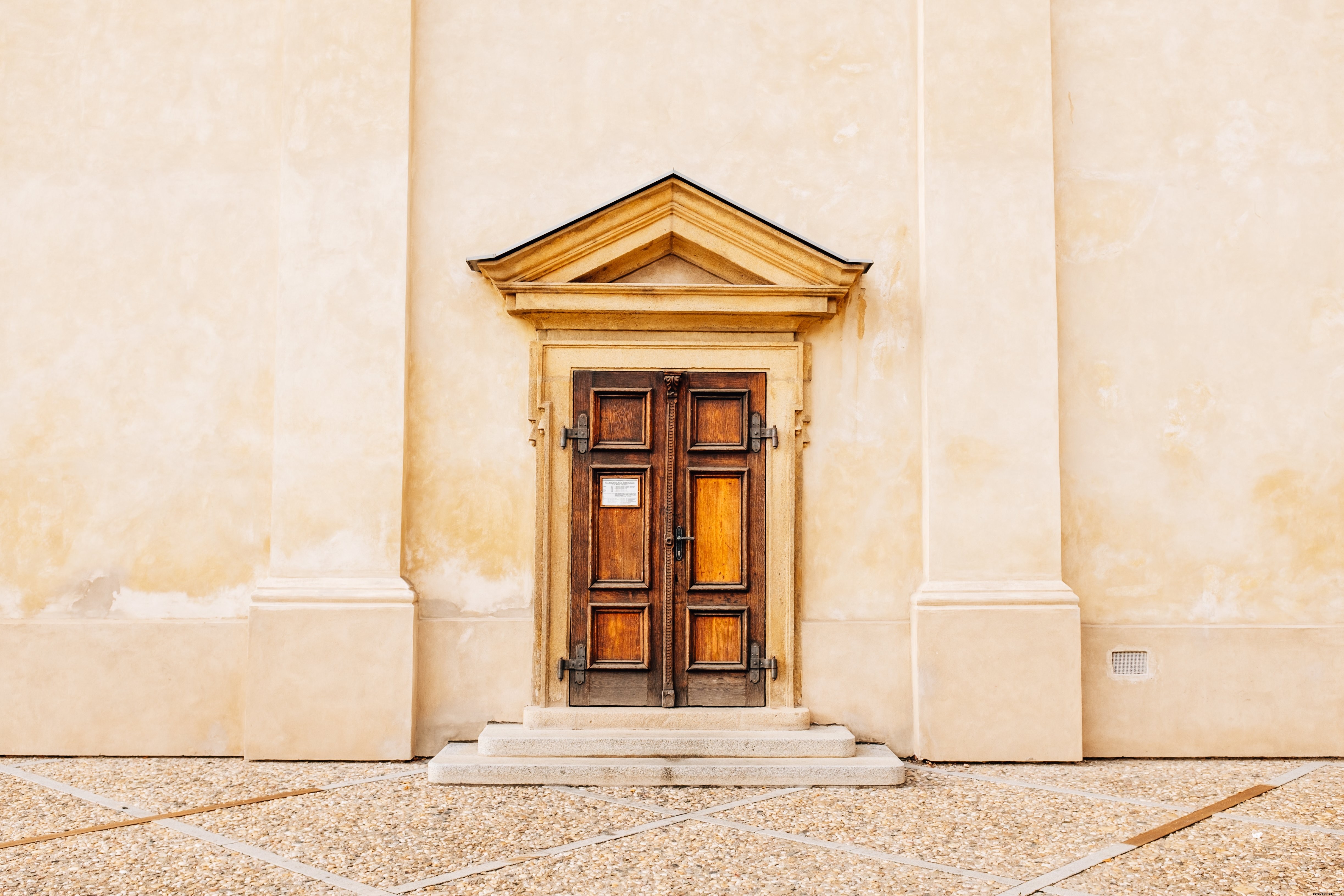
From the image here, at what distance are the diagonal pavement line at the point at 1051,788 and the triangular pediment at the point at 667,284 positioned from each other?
9.89 feet

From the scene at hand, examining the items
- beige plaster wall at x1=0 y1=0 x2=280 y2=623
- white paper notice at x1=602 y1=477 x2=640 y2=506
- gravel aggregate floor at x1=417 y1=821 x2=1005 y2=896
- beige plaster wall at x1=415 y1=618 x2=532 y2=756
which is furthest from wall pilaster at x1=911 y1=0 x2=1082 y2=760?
beige plaster wall at x1=0 y1=0 x2=280 y2=623

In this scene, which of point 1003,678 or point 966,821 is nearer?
point 966,821

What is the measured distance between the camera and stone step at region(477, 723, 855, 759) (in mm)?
6332

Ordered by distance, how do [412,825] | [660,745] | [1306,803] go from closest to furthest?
1. [412,825]
2. [1306,803]
3. [660,745]

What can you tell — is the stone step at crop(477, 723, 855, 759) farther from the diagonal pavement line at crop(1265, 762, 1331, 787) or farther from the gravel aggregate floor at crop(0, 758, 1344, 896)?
the diagonal pavement line at crop(1265, 762, 1331, 787)

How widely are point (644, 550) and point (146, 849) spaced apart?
333 cm

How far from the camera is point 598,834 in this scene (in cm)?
508

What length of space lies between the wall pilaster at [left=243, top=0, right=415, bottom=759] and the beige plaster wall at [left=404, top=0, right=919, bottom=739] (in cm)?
19

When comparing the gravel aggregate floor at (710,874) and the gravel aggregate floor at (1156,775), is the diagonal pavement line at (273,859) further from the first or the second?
the gravel aggregate floor at (1156,775)

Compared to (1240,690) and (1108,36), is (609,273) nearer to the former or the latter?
(1108,36)

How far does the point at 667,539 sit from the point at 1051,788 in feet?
9.11

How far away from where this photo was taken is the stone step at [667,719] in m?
6.74

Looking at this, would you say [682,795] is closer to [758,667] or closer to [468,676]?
[758,667]

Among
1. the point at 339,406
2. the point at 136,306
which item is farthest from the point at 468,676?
the point at 136,306
